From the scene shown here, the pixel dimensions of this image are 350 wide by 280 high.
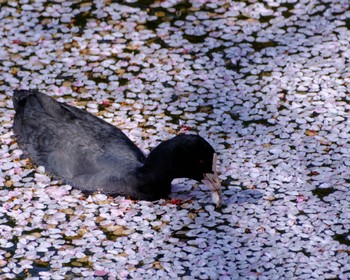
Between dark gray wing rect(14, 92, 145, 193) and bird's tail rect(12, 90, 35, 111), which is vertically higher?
bird's tail rect(12, 90, 35, 111)

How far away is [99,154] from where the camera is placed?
743 cm

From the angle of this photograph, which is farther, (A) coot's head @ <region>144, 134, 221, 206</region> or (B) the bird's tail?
(B) the bird's tail

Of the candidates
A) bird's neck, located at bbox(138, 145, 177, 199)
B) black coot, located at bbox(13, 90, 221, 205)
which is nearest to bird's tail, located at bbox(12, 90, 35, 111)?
black coot, located at bbox(13, 90, 221, 205)

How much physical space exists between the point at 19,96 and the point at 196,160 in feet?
5.64

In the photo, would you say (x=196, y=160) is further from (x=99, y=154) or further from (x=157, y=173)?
(x=99, y=154)

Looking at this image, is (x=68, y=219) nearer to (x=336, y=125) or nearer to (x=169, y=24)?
(x=336, y=125)

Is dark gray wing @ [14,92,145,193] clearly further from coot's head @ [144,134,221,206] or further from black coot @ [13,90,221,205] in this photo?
coot's head @ [144,134,221,206]

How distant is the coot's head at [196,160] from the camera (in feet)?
23.1

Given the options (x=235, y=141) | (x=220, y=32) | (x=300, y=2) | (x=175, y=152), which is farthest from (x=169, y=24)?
(x=175, y=152)

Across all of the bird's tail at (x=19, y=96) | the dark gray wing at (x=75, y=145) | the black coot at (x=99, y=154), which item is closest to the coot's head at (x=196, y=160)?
the black coot at (x=99, y=154)

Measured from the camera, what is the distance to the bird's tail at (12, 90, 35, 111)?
26.1 feet

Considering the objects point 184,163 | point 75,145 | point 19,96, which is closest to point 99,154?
point 75,145

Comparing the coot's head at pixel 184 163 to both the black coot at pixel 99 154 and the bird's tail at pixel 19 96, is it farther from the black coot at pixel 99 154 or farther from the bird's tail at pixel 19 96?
the bird's tail at pixel 19 96

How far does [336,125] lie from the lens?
26.8 feet
